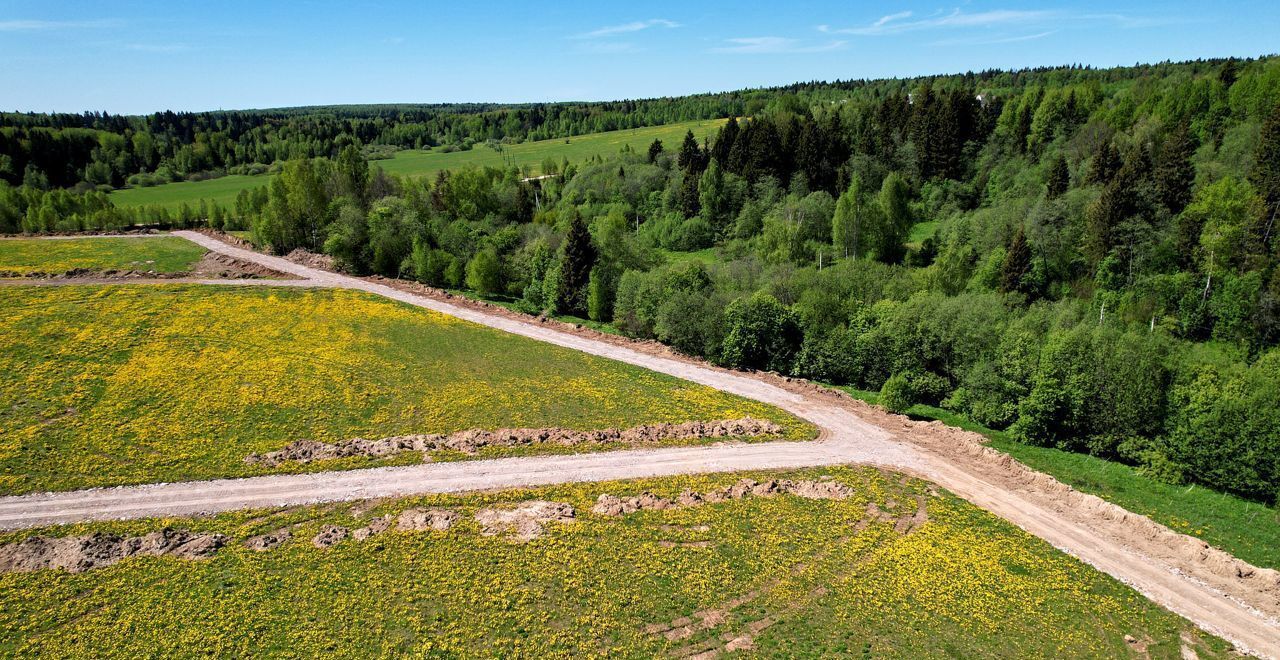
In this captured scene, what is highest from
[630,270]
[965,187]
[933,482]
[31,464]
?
[965,187]

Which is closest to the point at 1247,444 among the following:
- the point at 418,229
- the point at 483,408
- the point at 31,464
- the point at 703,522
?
the point at 703,522

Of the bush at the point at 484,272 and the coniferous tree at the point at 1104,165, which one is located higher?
the coniferous tree at the point at 1104,165

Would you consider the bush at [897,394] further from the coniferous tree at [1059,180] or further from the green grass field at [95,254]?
the green grass field at [95,254]

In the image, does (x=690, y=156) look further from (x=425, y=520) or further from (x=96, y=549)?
(x=96, y=549)

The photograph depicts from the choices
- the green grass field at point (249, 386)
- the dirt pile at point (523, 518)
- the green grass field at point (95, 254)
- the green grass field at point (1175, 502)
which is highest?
the green grass field at point (95, 254)

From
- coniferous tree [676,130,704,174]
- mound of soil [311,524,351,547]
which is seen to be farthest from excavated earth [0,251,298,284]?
coniferous tree [676,130,704,174]

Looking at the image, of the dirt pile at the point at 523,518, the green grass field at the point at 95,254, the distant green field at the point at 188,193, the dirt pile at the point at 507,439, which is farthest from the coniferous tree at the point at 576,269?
the distant green field at the point at 188,193

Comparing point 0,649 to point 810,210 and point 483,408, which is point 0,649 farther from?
point 810,210

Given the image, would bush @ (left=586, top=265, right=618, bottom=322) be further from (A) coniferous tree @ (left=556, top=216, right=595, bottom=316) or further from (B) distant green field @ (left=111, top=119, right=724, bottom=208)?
(B) distant green field @ (left=111, top=119, right=724, bottom=208)
